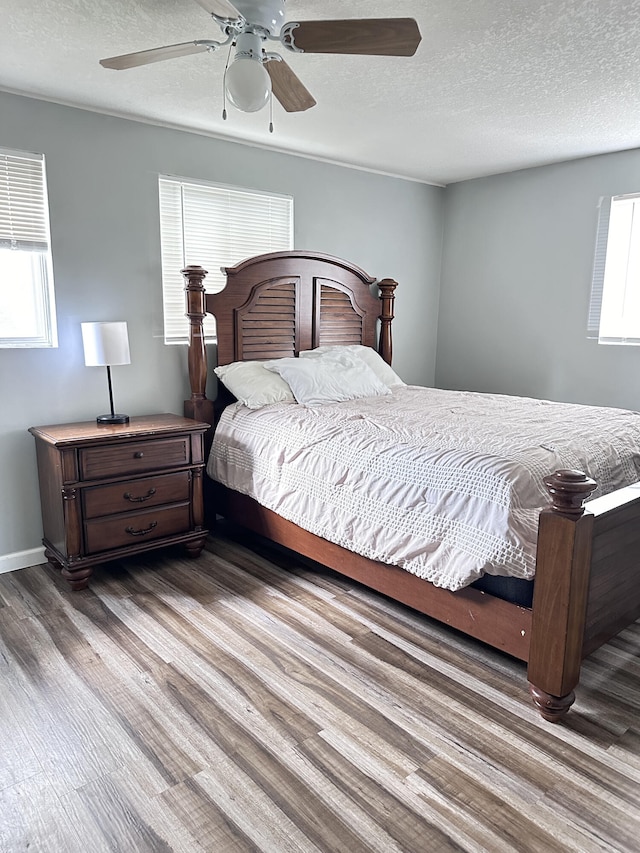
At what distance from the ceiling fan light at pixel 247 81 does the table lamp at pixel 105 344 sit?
1470 millimetres

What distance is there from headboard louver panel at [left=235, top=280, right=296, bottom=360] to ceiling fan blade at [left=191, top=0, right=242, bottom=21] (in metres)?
1.96

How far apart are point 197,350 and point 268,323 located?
587mm

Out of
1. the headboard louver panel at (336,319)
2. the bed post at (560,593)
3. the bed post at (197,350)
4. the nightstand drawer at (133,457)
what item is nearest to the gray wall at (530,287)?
the headboard louver panel at (336,319)

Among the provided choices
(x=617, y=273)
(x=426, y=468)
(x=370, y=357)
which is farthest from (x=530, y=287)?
(x=426, y=468)

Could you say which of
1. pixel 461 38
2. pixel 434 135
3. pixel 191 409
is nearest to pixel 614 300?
pixel 434 135

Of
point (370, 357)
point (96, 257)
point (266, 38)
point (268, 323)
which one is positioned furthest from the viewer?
point (370, 357)

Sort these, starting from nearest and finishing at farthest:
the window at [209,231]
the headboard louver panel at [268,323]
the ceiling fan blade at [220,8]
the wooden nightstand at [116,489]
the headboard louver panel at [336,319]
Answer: the ceiling fan blade at [220,8]
the wooden nightstand at [116,489]
the window at [209,231]
the headboard louver panel at [268,323]
the headboard louver panel at [336,319]

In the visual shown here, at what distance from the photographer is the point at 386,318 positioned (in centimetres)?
451

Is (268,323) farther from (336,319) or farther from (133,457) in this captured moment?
(133,457)

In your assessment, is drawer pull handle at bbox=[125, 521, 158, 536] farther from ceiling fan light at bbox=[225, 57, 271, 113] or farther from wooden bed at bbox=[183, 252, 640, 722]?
ceiling fan light at bbox=[225, 57, 271, 113]

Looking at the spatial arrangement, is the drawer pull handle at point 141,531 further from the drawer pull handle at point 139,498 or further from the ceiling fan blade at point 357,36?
the ceiling fan blade at point 357,36

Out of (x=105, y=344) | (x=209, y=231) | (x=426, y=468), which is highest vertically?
(x=209, y=231)

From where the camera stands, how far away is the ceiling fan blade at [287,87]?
2.09 m

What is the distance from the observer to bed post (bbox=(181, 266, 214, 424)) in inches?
134
